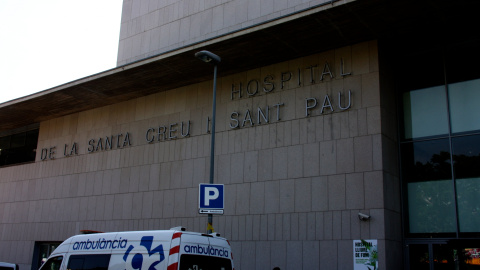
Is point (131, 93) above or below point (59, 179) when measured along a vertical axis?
above

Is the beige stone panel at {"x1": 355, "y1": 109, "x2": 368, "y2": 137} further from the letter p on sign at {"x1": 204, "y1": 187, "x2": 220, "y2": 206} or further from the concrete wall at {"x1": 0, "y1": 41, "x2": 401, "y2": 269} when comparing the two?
the letter p on sign at {"x1": 204, "y1": 187, "x2": 220, "y2": 206}

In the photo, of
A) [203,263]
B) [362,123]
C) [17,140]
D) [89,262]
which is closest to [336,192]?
[362,123]

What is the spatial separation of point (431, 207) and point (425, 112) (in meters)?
3.13

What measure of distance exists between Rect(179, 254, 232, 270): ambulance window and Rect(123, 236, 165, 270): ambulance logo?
47cm

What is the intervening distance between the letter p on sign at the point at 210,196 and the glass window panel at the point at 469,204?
7.37 m

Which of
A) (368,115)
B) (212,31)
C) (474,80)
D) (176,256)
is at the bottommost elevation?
(176,256)

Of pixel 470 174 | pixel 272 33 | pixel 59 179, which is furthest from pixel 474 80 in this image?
pixel 59 179

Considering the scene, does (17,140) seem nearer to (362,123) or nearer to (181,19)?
(181,19)

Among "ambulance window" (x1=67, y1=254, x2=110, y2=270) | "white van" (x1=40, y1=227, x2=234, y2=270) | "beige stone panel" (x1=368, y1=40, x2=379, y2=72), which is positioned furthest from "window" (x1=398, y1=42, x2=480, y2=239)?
"ambulance window" (x1=67, y1=254, x2=110, y2=270)

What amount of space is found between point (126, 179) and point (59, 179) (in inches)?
196

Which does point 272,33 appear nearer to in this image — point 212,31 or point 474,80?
point 212,31

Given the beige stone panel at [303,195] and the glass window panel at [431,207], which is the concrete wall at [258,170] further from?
the glass window panel at [431,207]

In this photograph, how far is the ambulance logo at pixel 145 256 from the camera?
10500 mm

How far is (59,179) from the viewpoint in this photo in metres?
24.9
